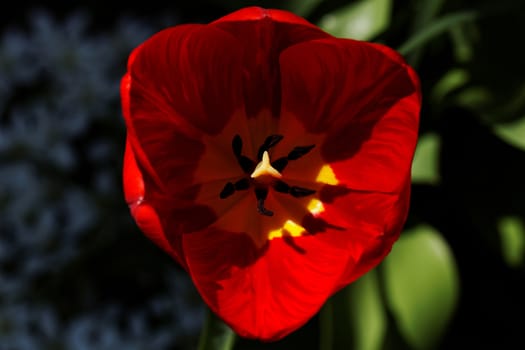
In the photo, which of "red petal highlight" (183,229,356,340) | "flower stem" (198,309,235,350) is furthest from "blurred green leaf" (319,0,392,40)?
"flower stem" (198,309,235,350)

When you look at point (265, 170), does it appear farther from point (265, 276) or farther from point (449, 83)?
point (449, 83)

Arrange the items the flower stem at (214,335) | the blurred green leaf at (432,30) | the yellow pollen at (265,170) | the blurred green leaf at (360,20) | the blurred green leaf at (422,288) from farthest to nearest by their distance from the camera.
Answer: the blurred green leaf at (360,20) < the blurred green leaf at (422,288) < the blurred green leaf at (432,30) < the flower stem at (214,335) < the yellow pollen at (265,170)

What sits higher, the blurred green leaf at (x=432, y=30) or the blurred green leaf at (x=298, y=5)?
the blurred green leaf at (x=432, y=30)

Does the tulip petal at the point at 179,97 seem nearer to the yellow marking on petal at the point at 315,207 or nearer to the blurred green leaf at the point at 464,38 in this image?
the yellow marking on petal at the point at 315,207

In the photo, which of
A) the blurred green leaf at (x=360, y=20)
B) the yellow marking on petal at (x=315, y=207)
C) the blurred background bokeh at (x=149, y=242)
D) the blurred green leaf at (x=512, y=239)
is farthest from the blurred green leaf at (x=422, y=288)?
the blurred green leaf at (x=360, y=20)

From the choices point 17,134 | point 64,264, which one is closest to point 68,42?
point 17,134

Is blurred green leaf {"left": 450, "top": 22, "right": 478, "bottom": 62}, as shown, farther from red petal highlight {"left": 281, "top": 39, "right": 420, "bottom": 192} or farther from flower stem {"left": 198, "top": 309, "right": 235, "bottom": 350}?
flower stem {"left": 198, "top": 309, "right": 235, "bottom": 350}

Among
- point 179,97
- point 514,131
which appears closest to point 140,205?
point 179,97

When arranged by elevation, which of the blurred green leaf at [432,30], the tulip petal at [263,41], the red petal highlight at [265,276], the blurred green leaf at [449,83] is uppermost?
the tulip petal at [263,41]

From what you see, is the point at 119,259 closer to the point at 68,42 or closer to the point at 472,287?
the point at 68,42
